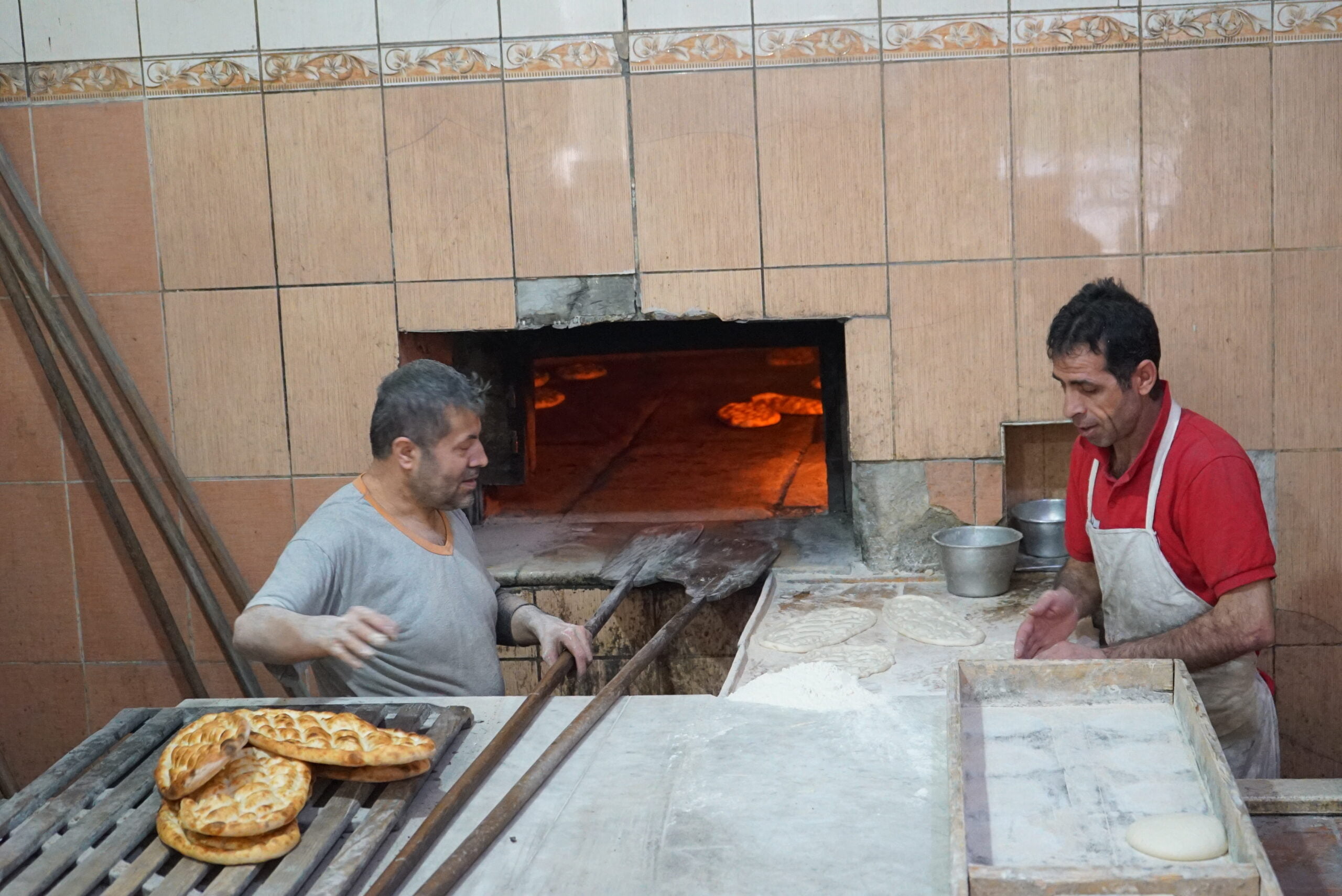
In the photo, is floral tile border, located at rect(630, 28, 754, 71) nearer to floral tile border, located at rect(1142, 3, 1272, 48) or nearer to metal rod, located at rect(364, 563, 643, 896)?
floral tile border, located at rect(1142, 3, 1272, 48)

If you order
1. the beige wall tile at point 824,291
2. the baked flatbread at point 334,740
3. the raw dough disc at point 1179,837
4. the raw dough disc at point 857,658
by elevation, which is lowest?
the raw dough disc at point 857,658

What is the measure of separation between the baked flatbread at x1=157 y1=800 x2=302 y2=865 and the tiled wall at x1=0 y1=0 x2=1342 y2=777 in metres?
2.44

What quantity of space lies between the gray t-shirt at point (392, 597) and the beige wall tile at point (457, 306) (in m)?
1.23

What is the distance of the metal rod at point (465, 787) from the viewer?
5.46 ft

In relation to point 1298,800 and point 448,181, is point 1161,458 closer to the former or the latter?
point 1298,800

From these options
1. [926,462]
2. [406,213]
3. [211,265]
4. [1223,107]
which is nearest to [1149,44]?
[1223,107]

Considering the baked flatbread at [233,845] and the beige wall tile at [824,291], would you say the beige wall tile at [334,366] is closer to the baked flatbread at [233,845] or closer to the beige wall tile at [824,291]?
the beige wall tile at [824,291]

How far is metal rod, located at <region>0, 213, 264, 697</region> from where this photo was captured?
3977mm

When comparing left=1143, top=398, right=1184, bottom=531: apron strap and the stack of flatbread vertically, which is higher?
left=1143, top=398, right=1184, bottom=531: apron strap

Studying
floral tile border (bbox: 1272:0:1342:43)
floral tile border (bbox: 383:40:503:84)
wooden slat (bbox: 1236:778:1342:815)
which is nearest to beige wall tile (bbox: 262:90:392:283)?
floral tile border (bbox: 383:40:503:84)

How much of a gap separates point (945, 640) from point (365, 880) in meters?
2.01

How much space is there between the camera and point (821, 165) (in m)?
3.78

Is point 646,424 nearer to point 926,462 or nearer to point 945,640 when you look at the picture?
point 926,462

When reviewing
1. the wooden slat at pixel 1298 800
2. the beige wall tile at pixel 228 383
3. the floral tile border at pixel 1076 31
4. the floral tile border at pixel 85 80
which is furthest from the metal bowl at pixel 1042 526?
the floral tile border at pixel 85 80
